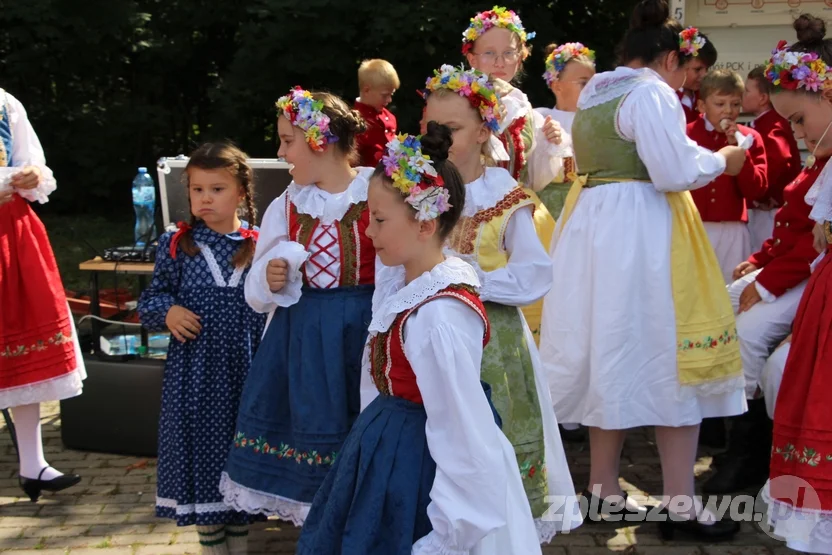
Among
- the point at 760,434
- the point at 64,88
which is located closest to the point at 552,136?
the point at 760,434

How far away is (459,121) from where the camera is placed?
3.36m

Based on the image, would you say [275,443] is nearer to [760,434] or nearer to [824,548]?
[824,548]

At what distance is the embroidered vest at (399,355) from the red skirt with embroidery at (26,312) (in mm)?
2553

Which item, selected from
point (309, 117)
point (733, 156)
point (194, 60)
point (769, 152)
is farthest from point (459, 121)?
point (194, 60)

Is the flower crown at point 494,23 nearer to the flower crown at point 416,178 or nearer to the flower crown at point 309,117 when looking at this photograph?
the flower crown at point 309,117

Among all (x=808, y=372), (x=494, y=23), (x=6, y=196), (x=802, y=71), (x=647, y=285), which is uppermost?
(x=494, y=23)

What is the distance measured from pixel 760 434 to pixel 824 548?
4.49 feet

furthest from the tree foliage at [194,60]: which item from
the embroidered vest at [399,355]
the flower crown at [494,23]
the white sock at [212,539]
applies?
the embroidered vest at [399,355]

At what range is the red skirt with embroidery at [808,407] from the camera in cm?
334

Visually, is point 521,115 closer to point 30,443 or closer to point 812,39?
point 812,39

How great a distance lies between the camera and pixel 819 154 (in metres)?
3.70

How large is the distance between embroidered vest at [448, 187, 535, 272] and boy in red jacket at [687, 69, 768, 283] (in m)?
1.99

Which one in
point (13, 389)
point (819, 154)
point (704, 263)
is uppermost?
point (819, 154)

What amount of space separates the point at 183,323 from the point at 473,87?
4.44ft
